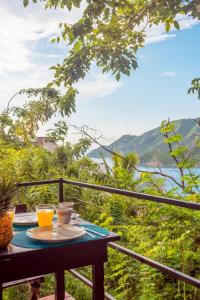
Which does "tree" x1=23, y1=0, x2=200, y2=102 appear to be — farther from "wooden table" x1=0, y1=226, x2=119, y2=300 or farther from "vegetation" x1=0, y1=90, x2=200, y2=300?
"wooden table" x1=0, y1=226, x2=119, y2=300

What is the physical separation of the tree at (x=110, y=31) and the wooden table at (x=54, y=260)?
294 cm

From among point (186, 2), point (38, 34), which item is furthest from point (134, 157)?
point (38, 34)

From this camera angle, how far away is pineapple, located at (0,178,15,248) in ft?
4.25

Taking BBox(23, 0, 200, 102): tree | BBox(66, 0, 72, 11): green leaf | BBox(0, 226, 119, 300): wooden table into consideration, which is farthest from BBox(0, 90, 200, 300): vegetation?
BBox(66, 0, 72, 11): green leaf

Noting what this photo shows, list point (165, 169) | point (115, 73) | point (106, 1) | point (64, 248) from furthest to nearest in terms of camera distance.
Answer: point (115, 73) < point (165, 169) < point (106, 1) < point (64, 248)

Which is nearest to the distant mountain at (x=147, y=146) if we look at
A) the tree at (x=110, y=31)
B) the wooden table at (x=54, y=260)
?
the tree at (x=110, y=31)

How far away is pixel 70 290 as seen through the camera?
3102 millimetres

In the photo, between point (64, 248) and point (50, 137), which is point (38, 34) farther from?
point (64, 248)

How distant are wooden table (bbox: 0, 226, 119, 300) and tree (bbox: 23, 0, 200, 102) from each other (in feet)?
9.64

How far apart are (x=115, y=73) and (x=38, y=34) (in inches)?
166

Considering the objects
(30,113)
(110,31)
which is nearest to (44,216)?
(110,31)

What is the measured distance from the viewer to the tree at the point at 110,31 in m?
4.21

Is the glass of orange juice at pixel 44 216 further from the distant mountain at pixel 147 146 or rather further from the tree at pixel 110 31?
the distant mountain at pixel 147 146

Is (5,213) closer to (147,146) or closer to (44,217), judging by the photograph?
(44,217)
